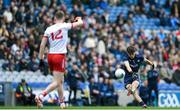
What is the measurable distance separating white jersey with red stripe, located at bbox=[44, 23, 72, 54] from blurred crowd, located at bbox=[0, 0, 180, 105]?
442 inches

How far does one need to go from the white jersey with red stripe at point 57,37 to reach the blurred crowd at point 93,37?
1122cm

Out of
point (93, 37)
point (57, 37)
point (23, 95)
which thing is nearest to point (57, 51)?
point (57, 37)

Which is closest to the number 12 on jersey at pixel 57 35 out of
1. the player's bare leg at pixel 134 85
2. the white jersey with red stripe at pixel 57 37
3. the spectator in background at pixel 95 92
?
the white jersey with red stripe at pixel 57 37

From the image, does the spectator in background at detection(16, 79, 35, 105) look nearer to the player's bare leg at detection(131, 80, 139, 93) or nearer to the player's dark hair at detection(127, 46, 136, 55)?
the player's bare leg at detection(131, 80, 139, 93)

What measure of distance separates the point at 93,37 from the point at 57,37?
1520 centimetres

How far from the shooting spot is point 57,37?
2025 centimetres

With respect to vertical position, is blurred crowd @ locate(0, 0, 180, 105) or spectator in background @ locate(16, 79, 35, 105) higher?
blurred crowd @ locate(0, 0, 180, 105)

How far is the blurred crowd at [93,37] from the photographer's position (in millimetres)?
32312

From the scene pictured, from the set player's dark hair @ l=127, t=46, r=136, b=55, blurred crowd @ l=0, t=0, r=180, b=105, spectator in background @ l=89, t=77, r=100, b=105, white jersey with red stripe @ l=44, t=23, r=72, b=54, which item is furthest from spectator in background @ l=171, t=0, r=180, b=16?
white jersey with red stripe @ l=44, t=23, r=72, b=54

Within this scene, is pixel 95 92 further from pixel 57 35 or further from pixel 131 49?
pixel 57 35

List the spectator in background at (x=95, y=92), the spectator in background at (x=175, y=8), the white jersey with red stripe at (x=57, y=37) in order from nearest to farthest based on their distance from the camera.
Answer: the white jersey with red stripe at (x=57, y=37) → the spectator in background at (x=95, y=92) → the spectator in background at (x=175, y=8)

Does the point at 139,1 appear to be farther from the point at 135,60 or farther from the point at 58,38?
the point at 58,38

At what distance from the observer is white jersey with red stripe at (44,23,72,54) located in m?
20.1

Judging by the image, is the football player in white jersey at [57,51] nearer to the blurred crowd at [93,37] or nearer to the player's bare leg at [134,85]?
the player's bare leg at [134,85]
